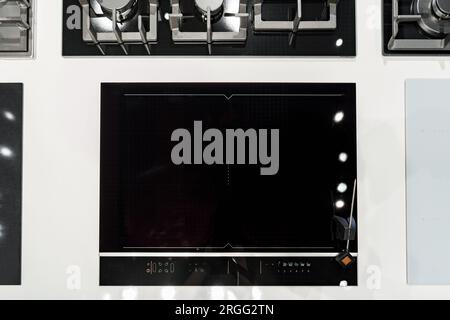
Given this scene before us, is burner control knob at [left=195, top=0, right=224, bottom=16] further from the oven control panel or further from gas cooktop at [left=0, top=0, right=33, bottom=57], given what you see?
the oven control panel

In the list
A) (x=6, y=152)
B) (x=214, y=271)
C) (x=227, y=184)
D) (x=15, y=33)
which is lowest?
(x=214, y=271)

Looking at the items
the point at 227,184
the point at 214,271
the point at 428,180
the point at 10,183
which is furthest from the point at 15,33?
the point at 428,180

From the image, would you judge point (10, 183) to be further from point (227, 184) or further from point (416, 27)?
point (416, 27)

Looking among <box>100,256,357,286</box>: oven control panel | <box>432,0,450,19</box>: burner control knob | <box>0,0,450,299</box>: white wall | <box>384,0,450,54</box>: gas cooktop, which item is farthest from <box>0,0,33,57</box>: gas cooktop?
<box>432,0,450,19</box>: burner control knob

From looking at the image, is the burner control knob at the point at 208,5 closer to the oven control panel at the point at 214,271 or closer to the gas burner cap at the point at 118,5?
the gas burner cap at the point at 118,5

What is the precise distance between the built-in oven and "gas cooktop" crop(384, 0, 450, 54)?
0.23 metres

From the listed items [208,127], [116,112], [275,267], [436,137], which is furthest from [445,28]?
[116,112]

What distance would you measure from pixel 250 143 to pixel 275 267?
17.3 inches

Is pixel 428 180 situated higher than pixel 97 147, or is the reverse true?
pixel 97 147

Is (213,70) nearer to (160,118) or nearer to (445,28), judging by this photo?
(160,118)

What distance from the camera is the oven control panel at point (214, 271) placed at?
1225 mm

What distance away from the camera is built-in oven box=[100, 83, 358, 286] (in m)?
1.23

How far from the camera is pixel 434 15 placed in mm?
1181

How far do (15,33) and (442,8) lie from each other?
144cm
